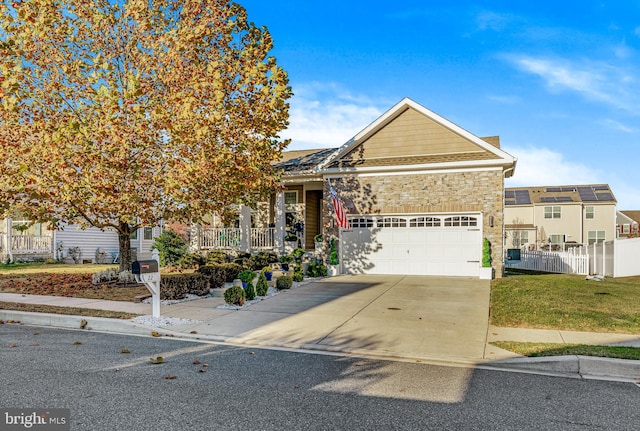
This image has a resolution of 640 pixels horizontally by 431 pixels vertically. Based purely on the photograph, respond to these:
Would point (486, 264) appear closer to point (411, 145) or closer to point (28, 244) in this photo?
point (411, 145)

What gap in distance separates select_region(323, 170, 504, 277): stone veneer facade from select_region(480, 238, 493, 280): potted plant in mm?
466

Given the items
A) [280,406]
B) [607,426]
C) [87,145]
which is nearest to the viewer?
[607,426]

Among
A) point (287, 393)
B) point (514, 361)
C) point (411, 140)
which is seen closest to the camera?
point (287, 393)

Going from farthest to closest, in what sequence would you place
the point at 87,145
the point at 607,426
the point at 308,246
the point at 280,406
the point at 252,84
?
the point at 308,246, the point at 252,84, the point at 87,145, the point at 280,406, the point at 607,426

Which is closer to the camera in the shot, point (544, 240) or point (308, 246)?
point (308, 246)

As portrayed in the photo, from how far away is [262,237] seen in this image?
21.2m

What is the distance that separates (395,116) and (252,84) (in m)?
7.41

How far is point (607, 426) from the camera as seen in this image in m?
4.43

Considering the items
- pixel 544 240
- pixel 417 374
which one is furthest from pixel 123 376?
pixel 544 240

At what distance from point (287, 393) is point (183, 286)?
8.15m

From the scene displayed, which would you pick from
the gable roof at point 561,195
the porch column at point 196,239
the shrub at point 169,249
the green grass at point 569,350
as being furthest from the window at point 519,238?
the green grass at point 569,350

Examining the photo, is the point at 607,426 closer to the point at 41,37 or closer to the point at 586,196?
the point at 41,37

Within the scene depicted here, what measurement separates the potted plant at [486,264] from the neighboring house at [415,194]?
1.56ft

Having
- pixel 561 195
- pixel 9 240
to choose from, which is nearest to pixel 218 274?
pixel 9 240
